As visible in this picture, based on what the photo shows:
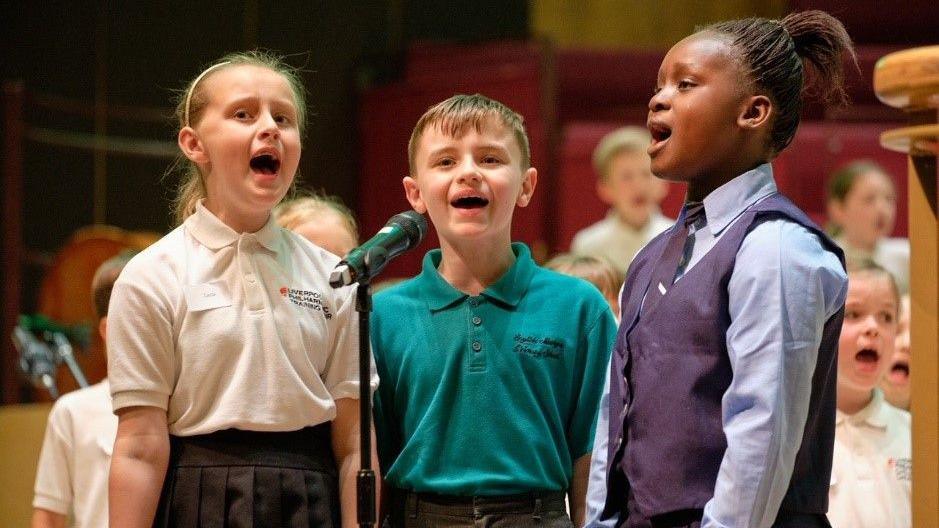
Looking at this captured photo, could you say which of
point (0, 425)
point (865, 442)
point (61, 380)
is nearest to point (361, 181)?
point (61, 380)

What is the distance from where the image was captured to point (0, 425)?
3.45 meters

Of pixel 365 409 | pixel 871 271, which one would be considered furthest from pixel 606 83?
pixel 365 409

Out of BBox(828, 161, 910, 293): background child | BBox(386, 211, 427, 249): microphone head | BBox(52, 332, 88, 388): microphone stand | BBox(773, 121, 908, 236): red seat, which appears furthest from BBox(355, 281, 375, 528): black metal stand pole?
BBox(773, 121, 908, 236): red seat

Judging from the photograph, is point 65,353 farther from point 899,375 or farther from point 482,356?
point 899,375

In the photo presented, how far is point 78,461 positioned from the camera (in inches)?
106

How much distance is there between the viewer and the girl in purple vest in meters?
1.66

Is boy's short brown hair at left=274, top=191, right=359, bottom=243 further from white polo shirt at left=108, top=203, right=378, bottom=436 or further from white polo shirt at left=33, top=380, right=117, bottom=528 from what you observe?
white polo shirt at left=108, top=203, right=378, bottom=436

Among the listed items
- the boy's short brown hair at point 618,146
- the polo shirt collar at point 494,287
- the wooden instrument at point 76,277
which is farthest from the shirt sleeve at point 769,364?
the wooden instrument at point 76,277

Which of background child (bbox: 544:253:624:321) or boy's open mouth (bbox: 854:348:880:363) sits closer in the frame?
boy's open mouth (bbox: 854:348:880:363)

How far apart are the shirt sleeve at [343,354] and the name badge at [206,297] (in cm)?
20

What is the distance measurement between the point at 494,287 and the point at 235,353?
0.53 m

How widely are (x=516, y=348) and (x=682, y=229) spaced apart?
15.7 inches

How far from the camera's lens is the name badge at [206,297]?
1930mm

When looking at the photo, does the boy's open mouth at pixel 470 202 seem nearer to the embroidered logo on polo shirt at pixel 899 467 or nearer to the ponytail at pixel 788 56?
the ponytail at pixel 788 56
